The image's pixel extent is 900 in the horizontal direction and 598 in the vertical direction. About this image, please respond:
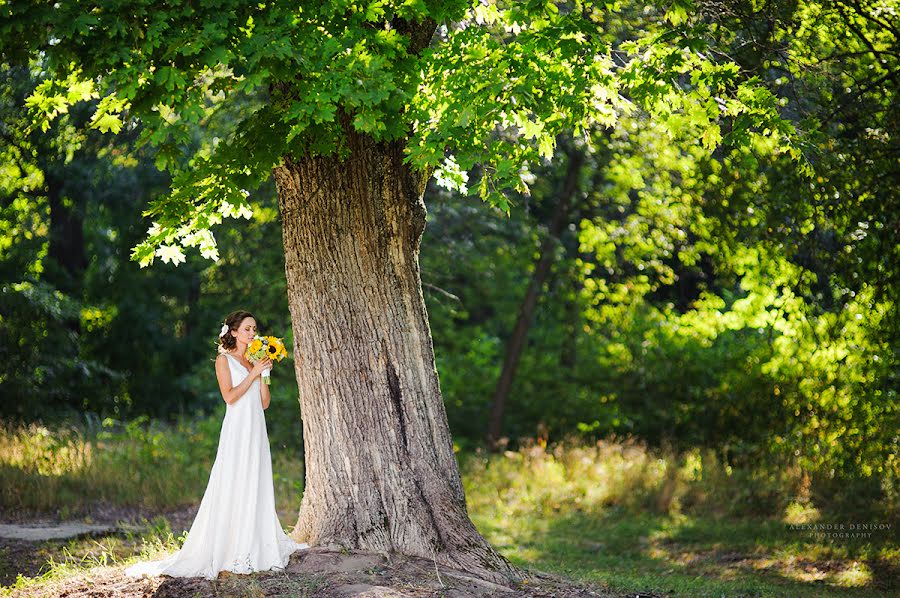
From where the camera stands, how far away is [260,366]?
290 inches

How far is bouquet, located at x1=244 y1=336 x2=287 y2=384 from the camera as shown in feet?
24.1

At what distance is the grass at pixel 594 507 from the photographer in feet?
31.4

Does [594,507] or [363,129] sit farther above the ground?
[363,129]

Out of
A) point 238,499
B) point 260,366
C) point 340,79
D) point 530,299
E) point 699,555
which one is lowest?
point 699,555

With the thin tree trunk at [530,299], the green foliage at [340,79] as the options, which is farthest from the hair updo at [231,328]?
the thin tree trunk at [530,299]

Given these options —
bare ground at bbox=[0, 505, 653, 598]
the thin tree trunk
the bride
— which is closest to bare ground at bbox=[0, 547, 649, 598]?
bare ground at bbox=[0, 505, 653, 598]

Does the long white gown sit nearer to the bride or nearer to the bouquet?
the bride

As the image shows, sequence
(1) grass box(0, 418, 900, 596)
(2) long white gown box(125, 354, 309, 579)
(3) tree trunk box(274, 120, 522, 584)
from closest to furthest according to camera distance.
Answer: (2) long white gown box(125, 354, 309, 579), (3) tree trunk box(274, 120, 522, 584), (1) grass box(0, 418, 900, 596)

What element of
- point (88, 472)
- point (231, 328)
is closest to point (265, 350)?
point (231, 328)

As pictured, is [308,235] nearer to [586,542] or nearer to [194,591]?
[194,591]

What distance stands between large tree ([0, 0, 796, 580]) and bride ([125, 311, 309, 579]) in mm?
362

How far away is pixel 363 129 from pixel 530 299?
10.8m

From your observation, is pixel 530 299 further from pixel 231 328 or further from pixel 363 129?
pixel 363 129

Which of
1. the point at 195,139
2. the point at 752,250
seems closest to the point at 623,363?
the point at 752,250
